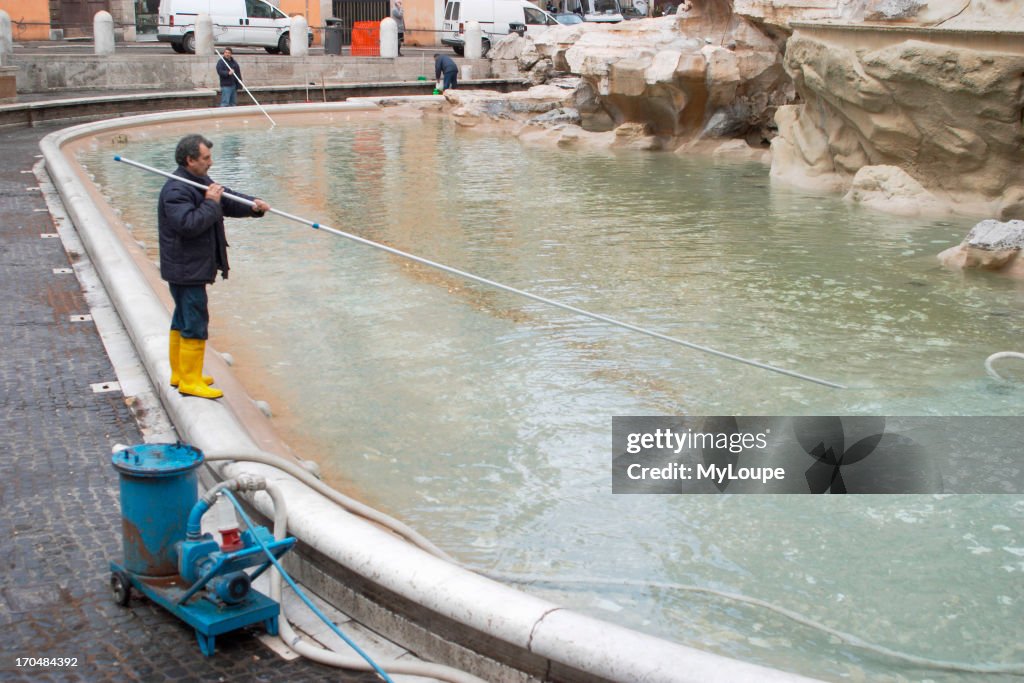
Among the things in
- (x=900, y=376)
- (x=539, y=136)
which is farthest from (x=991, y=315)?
(x=539, y=136)

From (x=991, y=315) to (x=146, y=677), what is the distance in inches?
319

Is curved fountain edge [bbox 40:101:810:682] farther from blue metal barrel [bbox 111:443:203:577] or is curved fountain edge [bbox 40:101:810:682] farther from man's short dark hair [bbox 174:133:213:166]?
man's short dark hair [bbox 174:133:213:166]

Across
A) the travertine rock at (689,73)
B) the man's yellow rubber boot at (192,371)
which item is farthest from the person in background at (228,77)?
the man's yellow rubber boot at (192,371)

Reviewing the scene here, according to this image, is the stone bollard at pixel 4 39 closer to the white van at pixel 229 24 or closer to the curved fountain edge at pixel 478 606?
the white van at pixel 229 24

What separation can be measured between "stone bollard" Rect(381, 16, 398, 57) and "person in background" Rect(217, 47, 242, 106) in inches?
353

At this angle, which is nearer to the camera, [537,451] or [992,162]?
[537,451]

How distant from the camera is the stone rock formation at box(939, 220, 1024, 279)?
447 inches

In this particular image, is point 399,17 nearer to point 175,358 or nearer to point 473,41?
point 473,41

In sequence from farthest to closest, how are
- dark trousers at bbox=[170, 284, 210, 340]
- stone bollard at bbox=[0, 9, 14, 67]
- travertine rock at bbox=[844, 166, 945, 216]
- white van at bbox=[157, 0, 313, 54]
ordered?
white van at bbox=[157, 0, 313, 54] < stone bollard at bbox=[0, 9, 14, 67] < travertine rock at bbox=[844, 166, 945, 216] < dark trousers at bbox=[170, 284, 210, 340]

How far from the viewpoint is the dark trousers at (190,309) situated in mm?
6289

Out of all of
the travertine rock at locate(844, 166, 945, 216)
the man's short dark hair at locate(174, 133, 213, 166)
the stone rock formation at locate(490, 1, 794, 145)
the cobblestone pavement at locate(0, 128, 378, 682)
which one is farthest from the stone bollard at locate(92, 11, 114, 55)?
the man's short dark hair at locate(174, 133, 213, 166)

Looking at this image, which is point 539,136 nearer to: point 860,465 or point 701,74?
point 701,74

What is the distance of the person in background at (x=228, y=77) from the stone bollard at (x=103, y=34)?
19.1 feet

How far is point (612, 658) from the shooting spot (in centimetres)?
371
